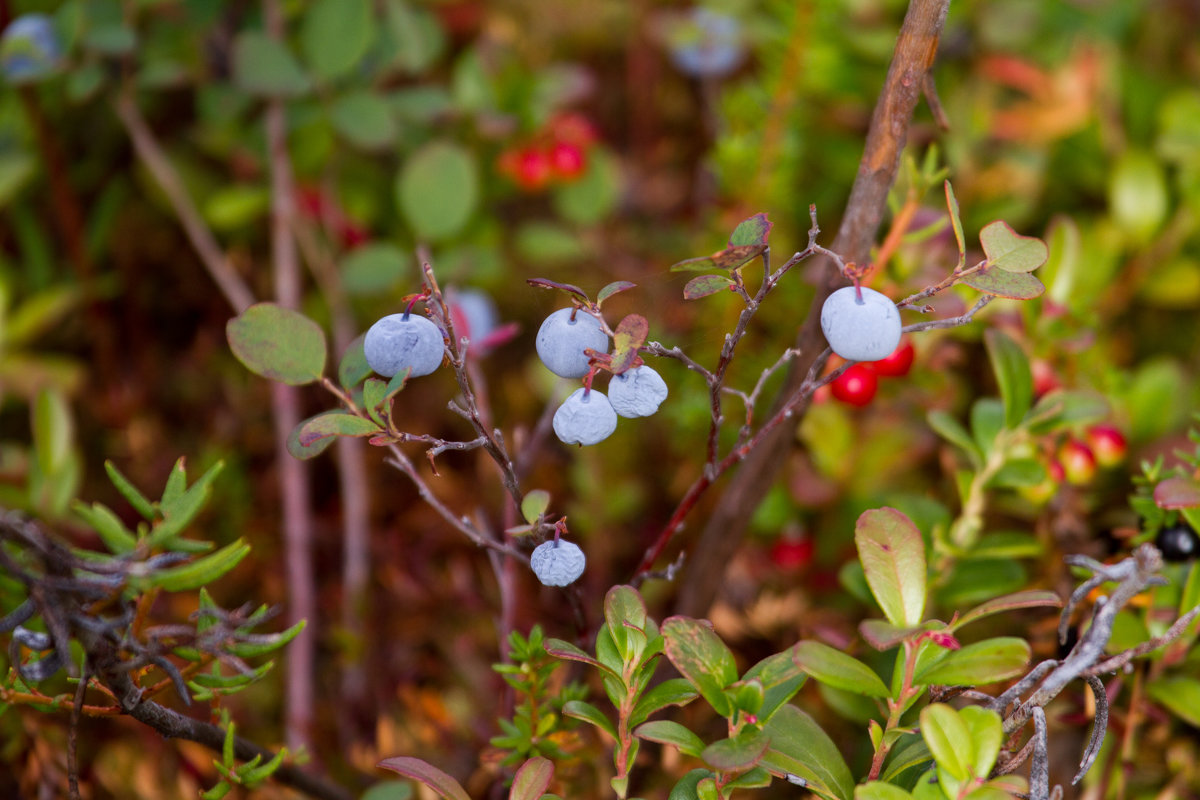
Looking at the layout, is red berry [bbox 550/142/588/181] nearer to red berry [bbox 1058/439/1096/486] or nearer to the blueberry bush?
the blueberry bush

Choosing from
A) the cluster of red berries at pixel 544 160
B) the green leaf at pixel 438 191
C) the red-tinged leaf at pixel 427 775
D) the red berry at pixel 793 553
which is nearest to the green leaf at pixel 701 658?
the red-tinged leaf at pixel 427 775

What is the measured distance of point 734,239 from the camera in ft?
2.16

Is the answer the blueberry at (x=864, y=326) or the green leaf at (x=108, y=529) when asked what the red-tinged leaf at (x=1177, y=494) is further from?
the green leaf at (x=108, y=529)

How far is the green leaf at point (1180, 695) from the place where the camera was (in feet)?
2.83

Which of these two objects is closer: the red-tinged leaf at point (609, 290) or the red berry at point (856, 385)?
the red-tinged leaf at point (609, 290)

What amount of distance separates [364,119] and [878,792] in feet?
4.13

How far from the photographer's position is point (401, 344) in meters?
0.68

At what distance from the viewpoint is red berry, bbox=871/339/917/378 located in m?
1.08

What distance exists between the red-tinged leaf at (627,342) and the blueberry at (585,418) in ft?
0.09

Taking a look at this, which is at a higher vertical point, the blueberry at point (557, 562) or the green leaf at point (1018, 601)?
the green leaf at point (1018, 601)

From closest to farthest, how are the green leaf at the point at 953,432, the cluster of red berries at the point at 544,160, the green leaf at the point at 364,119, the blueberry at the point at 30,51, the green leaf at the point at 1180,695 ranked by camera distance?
the green leaf at the point at 1180,695
the green leaf at the point at 953,432
the blueberry at the point at 30,51
the green leaf at the point at 364,119
the cluster of red berries at the point at 544,160

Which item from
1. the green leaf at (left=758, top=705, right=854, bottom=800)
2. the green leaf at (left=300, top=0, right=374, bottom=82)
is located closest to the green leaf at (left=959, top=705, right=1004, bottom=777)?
the green leaf at (left=758, top=705, right=854, bottom=800)

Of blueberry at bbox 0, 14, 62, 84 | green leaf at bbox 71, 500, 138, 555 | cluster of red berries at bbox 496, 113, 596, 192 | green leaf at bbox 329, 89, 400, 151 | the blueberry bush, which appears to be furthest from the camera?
cluster of red berries at bbox 496, 113, 596, 192

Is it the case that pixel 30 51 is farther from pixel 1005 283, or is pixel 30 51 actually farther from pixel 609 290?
pixel 1005 283
